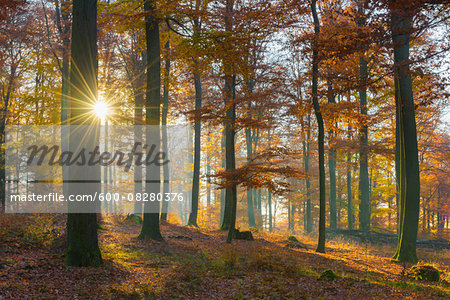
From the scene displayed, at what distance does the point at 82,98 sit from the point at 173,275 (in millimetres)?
4579

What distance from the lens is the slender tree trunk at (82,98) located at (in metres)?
7.43

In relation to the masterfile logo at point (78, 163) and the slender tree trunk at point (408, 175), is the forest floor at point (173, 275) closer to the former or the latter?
the slender tree trunk at point (408, 175)

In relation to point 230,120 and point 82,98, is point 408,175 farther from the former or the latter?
point 82,98

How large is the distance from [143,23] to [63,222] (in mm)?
7560

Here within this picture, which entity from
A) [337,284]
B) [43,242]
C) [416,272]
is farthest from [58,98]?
[416,272]

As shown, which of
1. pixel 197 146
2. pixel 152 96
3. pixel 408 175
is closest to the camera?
pixel 408 175

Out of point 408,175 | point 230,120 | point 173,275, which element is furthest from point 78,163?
point 408,175

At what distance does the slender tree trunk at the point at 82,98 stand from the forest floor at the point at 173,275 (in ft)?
1.24

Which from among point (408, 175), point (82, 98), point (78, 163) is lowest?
point (408, 175)

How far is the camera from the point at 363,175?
19.5 metres

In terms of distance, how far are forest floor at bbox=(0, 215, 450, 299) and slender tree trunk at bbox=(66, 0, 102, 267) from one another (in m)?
0.38

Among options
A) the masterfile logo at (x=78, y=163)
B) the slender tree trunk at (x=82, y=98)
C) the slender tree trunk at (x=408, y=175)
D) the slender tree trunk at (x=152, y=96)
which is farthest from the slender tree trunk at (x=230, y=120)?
the slender tree trunk at (x=408, y=175)

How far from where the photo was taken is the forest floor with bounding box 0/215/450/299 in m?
6.23

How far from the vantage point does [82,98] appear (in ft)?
25.6
